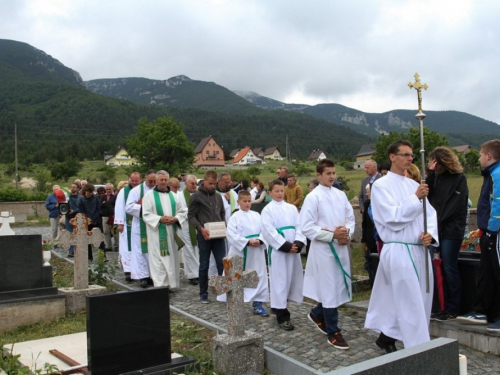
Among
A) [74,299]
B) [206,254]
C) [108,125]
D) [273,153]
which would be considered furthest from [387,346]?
[108,125]

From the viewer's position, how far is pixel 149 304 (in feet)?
16.6

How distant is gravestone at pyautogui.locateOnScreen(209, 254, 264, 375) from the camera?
16.8ft

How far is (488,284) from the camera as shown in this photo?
5.87 metres

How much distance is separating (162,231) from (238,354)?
4.70 metres

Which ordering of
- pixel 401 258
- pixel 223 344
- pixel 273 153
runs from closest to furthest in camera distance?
pixel 223 344
pixel 401 258
pixel 273 153

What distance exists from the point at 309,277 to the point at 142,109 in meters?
118

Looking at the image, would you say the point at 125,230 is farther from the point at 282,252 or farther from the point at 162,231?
the point at 282,252

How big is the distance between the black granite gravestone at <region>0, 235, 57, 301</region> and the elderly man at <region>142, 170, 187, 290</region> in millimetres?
2140

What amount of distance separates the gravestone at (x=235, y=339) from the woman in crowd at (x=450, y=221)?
2437mm

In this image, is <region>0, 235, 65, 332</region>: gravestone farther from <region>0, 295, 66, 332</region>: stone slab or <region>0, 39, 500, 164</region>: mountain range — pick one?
<region>0, 39, 500, 164</region>: mountain range

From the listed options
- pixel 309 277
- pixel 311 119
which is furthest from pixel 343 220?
pixel 311 119

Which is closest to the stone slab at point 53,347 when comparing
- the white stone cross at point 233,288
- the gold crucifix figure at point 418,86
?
the white stone cross at point 233,288

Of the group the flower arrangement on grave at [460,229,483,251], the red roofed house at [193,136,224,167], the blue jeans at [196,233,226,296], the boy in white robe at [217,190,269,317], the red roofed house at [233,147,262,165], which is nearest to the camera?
the flower arrangement on grave at [460,229,483,251]

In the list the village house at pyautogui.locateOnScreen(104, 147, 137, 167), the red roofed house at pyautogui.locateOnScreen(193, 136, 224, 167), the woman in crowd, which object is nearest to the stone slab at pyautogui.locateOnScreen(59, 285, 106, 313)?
the woman in crowd
